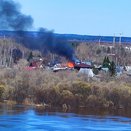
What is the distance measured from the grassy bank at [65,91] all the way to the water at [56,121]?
98.3 inches

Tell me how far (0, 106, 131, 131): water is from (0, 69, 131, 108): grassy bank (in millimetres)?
2498

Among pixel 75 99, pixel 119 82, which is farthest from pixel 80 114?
pixel 119 82

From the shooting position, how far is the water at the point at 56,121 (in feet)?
48.3

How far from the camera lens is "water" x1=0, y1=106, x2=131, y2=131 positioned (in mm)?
14711

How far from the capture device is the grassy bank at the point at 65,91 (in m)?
22.0

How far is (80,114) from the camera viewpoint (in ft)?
61.6

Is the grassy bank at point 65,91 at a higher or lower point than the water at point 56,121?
higher

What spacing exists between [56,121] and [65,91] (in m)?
5.98

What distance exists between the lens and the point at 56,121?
16250 mm

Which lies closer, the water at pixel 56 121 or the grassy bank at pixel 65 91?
the water at pixel 56 121

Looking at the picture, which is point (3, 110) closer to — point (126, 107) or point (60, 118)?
point (60, 118)

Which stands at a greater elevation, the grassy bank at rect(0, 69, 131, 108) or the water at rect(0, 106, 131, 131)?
the grassy bank at rect(0, 69, 131, 108)

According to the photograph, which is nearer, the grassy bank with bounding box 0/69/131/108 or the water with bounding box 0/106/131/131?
the water with bounding box 0/106/131/131

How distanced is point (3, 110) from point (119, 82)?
8.00 meters
